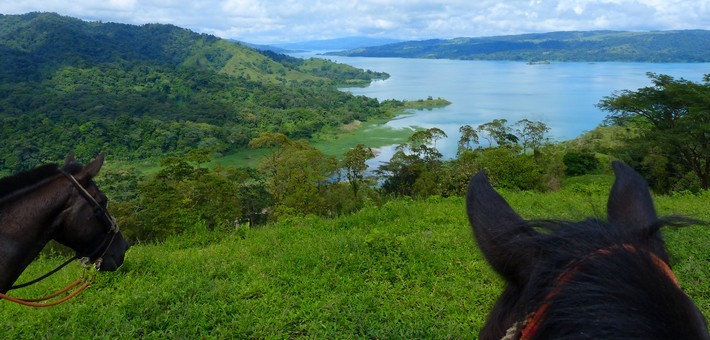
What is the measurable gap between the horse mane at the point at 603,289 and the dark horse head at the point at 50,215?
2.79 metres

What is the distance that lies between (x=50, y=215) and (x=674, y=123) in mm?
19875

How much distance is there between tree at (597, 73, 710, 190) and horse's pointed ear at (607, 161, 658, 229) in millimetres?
16110

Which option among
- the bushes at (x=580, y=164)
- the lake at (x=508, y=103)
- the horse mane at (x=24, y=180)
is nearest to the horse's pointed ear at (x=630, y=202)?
the horse mane at (x=24, y=180)

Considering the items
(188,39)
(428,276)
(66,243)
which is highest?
(188,39)

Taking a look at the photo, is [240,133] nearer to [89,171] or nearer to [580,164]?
[580,164]

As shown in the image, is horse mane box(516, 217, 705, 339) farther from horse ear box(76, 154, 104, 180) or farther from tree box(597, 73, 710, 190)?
tree box(597, 73, 710, 190)

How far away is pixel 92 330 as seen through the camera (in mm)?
3221

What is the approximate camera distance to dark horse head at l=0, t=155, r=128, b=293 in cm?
236

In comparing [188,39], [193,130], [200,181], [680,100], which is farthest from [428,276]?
[188,39]

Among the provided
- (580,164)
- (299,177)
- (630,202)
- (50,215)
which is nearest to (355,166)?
(299,177)

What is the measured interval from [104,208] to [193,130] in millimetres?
58356

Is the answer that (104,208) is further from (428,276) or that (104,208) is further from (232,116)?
(232,116)

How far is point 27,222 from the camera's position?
2393 millimetres

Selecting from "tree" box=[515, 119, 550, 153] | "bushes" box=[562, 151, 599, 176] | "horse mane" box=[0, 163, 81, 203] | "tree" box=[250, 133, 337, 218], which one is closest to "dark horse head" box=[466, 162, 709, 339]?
"horse mane" box=[0, 163, 81, 203]
